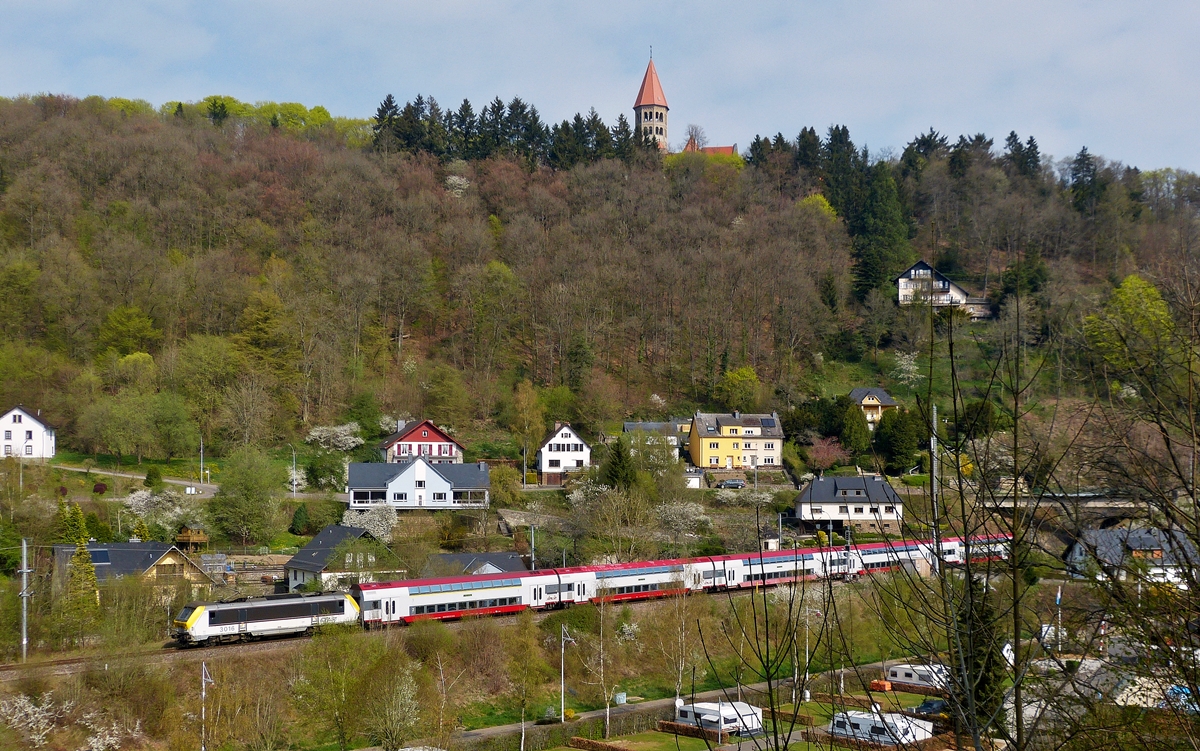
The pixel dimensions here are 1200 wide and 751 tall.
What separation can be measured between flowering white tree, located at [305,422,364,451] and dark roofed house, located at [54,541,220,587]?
618 inches

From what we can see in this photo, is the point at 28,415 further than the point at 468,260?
No

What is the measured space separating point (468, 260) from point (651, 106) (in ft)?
174

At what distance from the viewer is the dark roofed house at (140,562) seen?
29.5 m

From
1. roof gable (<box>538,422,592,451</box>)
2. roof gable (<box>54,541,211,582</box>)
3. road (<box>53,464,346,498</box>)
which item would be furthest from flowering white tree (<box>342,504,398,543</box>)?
roof gable (<box>538,422,592,451</box>)

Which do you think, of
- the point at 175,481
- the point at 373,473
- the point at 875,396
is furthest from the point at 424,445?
the point at 875,396

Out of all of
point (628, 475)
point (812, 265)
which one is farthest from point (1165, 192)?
point (628, 475)

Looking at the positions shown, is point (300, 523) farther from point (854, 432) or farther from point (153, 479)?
point (854, 432)

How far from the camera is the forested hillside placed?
50656mm

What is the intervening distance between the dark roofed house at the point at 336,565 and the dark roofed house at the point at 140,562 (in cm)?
283

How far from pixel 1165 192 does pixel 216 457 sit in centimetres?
8041

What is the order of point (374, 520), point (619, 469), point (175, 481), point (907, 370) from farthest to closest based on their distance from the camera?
1. point (907, 370)
2. point (175, 481)
3. point (619, 469)
4. point (374, 520)

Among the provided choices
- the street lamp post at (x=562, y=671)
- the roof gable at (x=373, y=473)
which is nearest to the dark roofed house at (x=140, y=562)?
the roof gable at (x=373, y=473)

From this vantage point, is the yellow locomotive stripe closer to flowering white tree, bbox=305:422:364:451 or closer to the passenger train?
the passenger train

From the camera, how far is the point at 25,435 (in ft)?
145
